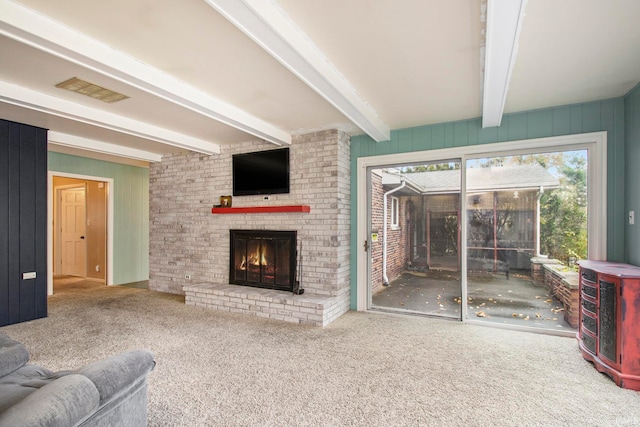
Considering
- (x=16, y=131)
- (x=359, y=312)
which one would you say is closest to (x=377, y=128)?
(x=359, y=312)

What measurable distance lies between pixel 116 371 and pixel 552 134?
4405 mm

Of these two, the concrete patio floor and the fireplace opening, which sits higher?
the fireplace opening

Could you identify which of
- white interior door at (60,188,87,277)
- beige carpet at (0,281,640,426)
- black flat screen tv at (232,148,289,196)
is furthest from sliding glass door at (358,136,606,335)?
white interior door at (60,188,87,277)

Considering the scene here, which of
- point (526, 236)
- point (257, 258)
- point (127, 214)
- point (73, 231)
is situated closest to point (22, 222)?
point (127, 214)

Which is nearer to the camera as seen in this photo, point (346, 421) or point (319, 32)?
point (346, 421)

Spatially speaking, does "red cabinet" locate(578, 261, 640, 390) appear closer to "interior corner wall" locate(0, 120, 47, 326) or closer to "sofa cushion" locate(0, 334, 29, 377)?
"sofa cushion" locate(0, 334, 29, 377)

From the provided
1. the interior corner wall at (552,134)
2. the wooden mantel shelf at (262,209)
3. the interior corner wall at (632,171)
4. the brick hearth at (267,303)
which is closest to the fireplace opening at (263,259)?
the brick hearth at (267,303)

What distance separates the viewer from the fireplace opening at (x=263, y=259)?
4.51 m

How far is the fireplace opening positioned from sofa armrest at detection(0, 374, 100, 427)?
3.08 m

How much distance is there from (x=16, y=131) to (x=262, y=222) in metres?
3.22

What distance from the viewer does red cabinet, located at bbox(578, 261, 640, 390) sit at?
245 cm

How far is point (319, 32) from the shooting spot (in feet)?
7.02

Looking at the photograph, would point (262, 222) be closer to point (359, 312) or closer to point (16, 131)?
point (359, 312)

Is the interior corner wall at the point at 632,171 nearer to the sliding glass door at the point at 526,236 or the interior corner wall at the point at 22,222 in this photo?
the sliding glass door at the point at 526,236
